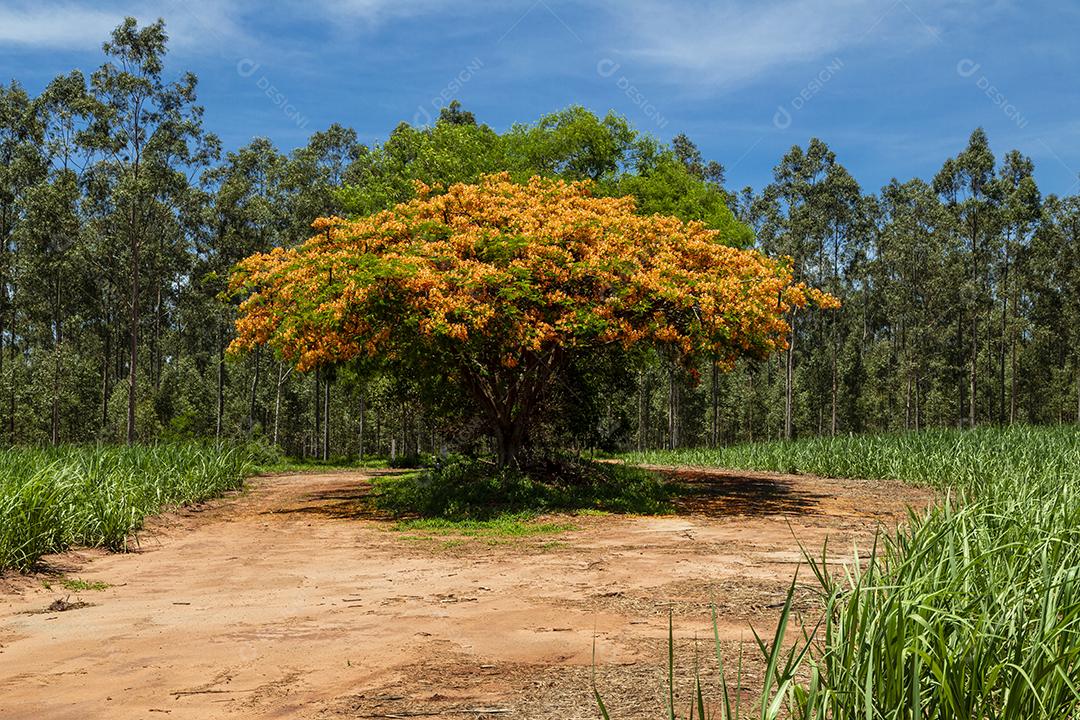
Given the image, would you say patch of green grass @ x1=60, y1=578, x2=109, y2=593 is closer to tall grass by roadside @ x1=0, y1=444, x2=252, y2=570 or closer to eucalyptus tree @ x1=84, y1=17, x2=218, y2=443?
tall grass by roadside @ x1=0, y1=444, x2=252, y2=570

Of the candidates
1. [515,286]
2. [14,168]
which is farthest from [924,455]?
[14,168]

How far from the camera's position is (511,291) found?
1317cm

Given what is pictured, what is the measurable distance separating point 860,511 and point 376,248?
937cm

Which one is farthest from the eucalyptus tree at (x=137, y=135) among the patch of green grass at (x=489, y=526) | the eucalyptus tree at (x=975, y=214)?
the eucalyptus tree at (x=975, y=214)

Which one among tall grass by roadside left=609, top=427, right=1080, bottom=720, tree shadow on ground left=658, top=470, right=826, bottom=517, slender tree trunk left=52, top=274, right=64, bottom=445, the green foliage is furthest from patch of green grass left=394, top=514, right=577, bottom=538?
slender tree trunk left=52, top=274, right=64, bottom=445

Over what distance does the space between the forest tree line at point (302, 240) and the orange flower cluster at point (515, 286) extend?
38.4 feet

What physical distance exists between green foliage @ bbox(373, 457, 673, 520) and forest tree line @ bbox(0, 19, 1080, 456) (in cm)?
1273

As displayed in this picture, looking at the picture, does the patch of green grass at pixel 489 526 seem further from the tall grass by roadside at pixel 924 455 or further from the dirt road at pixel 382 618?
the tall grass by roadside at pixel 924 455

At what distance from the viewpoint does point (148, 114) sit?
108ft

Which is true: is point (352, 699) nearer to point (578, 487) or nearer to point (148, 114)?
point (578, 487)

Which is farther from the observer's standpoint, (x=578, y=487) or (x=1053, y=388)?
(x=1053, y=388)

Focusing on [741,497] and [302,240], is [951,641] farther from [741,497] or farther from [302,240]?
[302,240]

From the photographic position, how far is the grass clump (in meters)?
13.8

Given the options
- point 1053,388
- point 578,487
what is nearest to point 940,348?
→ point 1053,388
